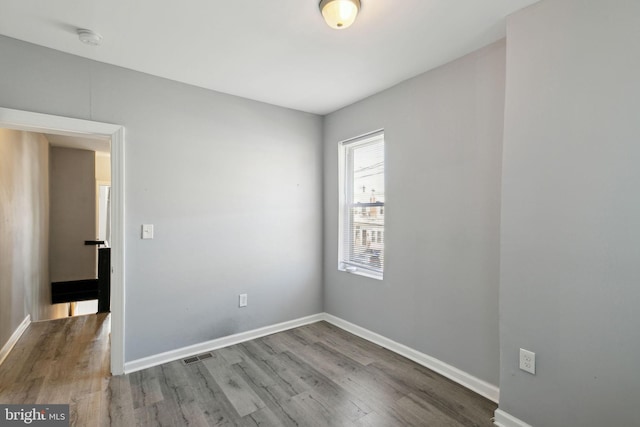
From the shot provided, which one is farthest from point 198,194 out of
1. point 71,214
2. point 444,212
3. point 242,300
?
point 71,214

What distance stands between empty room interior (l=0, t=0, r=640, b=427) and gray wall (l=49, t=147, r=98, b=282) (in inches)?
57.9

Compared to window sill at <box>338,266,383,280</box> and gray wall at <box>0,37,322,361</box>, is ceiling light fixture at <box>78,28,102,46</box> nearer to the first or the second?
gray wall at <box>0,37,322,361</box>

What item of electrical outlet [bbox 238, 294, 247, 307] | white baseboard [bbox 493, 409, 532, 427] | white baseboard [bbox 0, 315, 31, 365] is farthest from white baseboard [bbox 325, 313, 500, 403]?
white baseboard [bbox 0, 315, 31, 365]

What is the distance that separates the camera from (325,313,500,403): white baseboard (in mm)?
2166

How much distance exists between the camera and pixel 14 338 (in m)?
3.02

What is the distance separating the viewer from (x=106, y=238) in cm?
695

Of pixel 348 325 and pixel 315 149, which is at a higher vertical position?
pixel 315 149

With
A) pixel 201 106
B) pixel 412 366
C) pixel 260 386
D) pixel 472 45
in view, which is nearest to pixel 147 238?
pixel 201 106

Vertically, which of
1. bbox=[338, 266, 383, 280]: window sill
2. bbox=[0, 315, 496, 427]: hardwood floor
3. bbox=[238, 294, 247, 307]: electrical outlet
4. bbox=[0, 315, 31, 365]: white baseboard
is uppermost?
bbox=[338, 266, 383, 280]: window sill

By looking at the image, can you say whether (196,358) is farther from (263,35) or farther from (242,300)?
(263,35)

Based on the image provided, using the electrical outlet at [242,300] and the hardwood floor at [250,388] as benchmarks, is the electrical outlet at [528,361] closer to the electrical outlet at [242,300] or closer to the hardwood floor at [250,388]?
the hardwood floor at [250,388]

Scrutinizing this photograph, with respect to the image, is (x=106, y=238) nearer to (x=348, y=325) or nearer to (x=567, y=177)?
(x=348, y=325)

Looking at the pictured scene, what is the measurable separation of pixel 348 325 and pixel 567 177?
252cm

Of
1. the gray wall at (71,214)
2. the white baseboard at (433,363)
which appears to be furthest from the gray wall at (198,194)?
the gray wall at (71,214)
